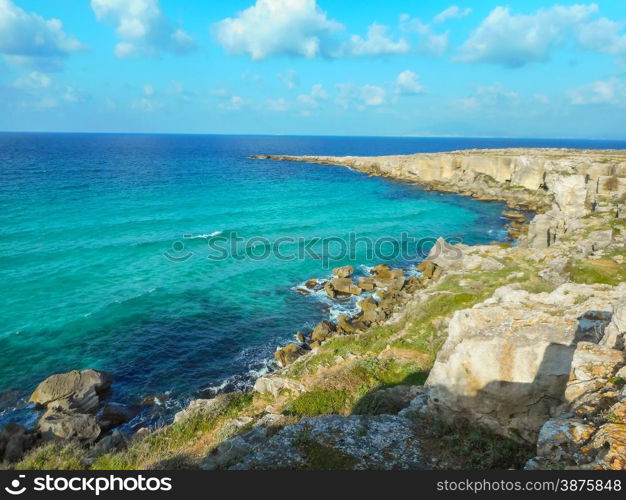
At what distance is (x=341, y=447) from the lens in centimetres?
1055

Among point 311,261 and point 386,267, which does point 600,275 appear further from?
point 311,261

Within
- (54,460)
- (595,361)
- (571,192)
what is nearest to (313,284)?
(54,460)

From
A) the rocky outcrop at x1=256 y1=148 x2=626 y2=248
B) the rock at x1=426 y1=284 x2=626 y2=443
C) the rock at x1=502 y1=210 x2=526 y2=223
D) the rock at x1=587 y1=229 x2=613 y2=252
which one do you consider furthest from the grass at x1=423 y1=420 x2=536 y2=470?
the rock at x1=502 y1=210 x2=526 y2=223

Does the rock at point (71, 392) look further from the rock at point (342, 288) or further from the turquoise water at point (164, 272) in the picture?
the rock at point (342, 288)

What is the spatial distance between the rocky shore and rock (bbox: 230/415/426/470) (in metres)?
0.04

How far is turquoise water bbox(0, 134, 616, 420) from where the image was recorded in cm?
2617

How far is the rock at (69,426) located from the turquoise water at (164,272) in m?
2.70

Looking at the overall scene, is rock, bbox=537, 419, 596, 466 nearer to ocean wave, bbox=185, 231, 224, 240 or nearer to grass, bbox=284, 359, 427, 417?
grass, bbox=284, 359, 427, 417

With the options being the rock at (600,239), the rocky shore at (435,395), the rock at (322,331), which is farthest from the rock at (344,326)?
the rock at (600,239)

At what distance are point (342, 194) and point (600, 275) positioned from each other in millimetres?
65127

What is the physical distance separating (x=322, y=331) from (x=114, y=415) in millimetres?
14323

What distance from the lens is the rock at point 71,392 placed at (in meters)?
21.7

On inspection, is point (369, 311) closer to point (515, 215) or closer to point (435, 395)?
point (435, 395)

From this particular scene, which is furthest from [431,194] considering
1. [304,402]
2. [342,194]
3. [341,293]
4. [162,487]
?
[162,487]
